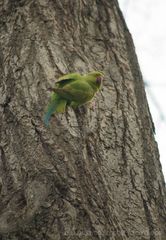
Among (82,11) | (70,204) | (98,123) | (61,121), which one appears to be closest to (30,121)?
(61,121)

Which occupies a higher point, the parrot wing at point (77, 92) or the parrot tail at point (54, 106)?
the parrot wing at point (77, 92)

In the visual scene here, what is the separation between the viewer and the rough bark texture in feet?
8.66

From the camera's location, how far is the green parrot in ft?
9.54

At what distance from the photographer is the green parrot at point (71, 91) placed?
115 inches

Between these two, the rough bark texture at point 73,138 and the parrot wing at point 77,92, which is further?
the parrot wing at point 77,92

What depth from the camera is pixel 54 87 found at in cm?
307

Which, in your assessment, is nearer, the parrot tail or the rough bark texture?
the rough bark texture

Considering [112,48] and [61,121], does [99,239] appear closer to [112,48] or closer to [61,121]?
[61,121]

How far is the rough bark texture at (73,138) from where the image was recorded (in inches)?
104

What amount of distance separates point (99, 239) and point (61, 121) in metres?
0.65

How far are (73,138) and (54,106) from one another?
173 mm

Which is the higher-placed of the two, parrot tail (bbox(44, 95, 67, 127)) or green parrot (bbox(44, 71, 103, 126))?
green parrot (bbox(44, 71, 103, 126))

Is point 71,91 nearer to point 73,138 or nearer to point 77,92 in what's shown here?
point 77,92

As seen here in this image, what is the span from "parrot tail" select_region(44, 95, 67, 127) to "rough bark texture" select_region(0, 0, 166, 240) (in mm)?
57
